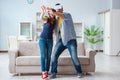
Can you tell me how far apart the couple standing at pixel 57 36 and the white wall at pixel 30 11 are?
20.8ft

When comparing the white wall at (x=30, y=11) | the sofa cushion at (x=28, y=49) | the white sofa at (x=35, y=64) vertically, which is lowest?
the white sofa at (x=35, y=64)

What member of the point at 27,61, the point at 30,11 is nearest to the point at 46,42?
the point at 27,61

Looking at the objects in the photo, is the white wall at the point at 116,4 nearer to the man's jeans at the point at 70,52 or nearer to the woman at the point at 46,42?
the man's jeans at the point at 70,52

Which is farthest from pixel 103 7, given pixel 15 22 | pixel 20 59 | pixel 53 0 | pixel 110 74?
pixel 20 59

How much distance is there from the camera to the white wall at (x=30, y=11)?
11.4 metres

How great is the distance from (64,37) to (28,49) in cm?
125

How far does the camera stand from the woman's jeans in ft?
16.5

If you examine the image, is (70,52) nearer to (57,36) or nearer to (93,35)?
(57,36)

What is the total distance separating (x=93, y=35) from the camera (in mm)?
11203

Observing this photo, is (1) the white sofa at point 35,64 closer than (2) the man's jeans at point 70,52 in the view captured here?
No

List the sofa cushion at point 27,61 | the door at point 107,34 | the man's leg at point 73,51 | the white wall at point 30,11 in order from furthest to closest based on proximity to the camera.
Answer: the white wall at point 30,11, the door at point 107,34, the sofa cushion at point 27,61, the man's leg at point 73,51

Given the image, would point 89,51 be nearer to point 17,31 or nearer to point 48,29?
point 48,29

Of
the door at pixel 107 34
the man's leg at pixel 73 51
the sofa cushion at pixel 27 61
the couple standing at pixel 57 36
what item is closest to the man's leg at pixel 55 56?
the couple standing at pixel 57 36

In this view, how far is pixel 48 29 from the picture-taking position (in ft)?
16.7
